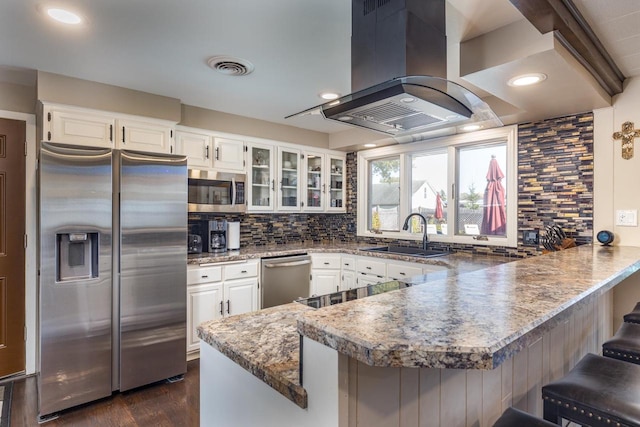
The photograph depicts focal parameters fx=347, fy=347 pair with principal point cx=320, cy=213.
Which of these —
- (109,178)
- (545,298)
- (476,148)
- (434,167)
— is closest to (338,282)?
(434,167)

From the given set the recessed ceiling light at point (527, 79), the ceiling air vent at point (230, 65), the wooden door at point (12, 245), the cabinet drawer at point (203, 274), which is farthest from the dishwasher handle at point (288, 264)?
the recessed ceiling light at point (527, 79)

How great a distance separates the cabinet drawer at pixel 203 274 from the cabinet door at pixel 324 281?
3.61ft

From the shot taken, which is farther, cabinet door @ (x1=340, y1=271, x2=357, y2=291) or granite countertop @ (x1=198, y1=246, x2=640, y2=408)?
cabinet door @ (x1=340, y1=271, x2=357, y2=291)

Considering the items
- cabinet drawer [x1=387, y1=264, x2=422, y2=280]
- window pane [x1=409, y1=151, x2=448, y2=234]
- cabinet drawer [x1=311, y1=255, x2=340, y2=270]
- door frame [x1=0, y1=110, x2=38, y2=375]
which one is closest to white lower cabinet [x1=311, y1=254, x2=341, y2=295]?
cabinet drawer [x1=311, y1=255, x2=340, y2=270]

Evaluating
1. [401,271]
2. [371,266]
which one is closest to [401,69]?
[401,271]

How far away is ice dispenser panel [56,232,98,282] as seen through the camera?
233 centimetres

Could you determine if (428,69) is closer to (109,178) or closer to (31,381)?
(109,178)

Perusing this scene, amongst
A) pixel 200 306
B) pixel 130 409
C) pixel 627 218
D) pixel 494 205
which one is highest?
pixel 494 205

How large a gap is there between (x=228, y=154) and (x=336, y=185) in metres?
1.54

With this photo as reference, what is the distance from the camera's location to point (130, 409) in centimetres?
236

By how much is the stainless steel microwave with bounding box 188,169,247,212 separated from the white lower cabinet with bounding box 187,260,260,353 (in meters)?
0.61

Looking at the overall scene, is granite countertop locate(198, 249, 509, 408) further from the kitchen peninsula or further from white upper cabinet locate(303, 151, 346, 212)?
white upper cabinet locate(303, 151, 346, 212)

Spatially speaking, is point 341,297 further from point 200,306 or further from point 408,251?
point 408,251

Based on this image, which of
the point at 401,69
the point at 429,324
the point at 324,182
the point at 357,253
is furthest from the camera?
the point at 324,182
